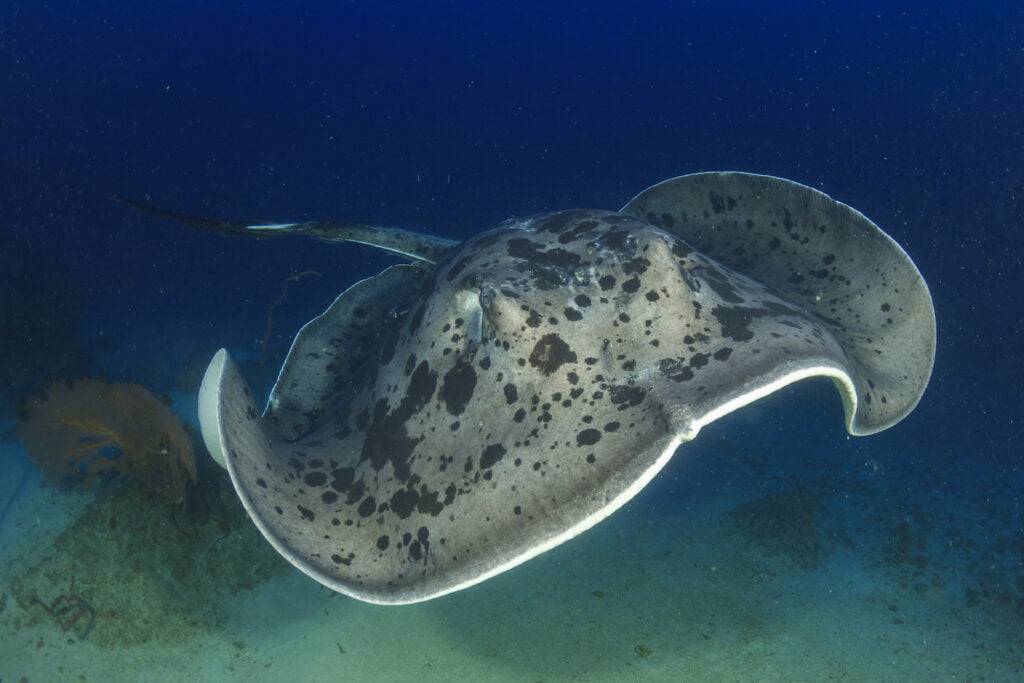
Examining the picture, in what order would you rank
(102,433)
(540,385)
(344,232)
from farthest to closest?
(102,433)
(344,232)
(540,385)

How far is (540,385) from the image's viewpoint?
2998 mm

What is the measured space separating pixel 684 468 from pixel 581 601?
2.96 meters

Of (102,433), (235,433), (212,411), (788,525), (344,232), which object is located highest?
(344,232)

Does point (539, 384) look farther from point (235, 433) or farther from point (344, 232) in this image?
point (344, 232)

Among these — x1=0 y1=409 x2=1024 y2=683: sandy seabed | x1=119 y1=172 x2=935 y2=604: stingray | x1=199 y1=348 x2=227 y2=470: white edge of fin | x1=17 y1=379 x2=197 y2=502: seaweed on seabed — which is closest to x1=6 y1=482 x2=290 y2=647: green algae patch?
x1=0 y1=409 x2=1024 y2=683: sandy seabed

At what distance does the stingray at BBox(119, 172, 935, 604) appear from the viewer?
263cm

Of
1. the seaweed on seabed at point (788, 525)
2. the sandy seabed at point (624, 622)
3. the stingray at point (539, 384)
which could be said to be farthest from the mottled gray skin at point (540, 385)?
the seaweed on seabed at point (788, 525)

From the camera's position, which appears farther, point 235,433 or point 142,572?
point 142,572

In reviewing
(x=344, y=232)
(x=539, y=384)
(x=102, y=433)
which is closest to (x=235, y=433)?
(x=539, y=384)

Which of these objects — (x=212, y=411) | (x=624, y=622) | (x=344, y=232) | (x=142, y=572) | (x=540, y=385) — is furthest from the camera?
(x=142, y=572)

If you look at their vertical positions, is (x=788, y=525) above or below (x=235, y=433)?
below

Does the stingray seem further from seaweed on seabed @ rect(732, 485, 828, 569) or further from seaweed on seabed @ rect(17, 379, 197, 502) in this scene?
seaweed on seabed @ rect(732, 485, 828, 569)

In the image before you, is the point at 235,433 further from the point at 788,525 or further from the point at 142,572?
the point at 788,525

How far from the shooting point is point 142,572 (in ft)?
17.8
